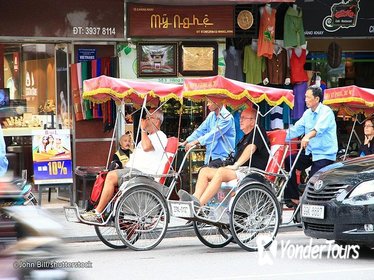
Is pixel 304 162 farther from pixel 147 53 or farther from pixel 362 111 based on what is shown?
pixel 147 53

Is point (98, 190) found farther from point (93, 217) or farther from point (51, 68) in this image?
point (51, 68)

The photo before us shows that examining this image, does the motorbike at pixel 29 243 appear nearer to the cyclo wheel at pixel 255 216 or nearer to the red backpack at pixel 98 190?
the cyclo wheel at pixel 255 216

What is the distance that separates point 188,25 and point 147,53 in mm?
884

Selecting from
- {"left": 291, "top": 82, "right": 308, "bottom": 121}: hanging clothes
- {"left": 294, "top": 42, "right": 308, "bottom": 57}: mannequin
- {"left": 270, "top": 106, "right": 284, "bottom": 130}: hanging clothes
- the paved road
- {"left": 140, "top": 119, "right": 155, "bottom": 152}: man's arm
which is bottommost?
the paved road

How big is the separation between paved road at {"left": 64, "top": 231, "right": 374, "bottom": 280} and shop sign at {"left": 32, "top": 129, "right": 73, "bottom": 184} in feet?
9.74

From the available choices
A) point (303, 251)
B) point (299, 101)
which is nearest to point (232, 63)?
point (299, 101)

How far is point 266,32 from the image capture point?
16641mm

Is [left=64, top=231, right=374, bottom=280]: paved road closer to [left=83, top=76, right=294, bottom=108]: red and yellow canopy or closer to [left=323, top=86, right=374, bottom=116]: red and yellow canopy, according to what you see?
[left=83, top=76, right=294, bottom=108]: red and yellow canopy

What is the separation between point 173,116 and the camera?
16.5 m

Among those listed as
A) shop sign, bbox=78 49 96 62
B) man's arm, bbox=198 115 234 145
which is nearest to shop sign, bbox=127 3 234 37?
shop sign, bbox=78 49 96 62

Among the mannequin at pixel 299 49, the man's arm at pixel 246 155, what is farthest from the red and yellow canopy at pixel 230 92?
the mannequin at pixel 299 49

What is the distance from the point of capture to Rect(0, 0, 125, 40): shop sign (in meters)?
15.4

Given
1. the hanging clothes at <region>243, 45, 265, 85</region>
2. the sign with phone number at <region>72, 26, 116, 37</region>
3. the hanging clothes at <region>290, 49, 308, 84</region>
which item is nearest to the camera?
the sign with phone number at <region>72, 26, 116, 37</region>

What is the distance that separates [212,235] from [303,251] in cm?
133
